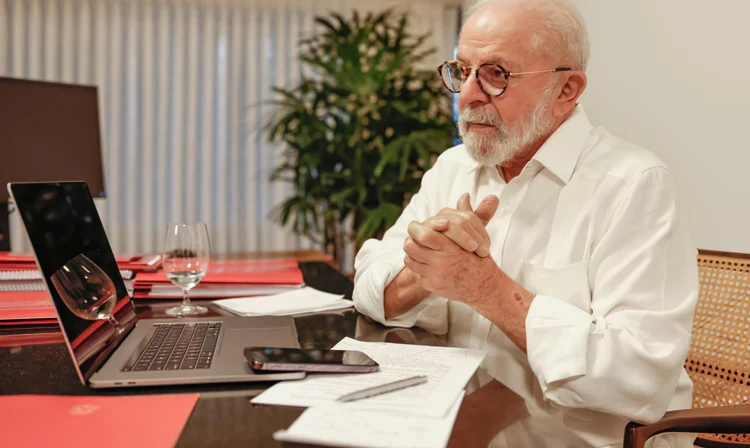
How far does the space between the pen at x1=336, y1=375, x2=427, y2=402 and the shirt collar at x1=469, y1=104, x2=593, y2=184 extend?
61cm

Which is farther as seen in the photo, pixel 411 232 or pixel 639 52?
pixel 639 52

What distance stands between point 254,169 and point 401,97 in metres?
1.76

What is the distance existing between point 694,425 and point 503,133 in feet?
2.18

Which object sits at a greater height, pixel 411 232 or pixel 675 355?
pixel 411 232

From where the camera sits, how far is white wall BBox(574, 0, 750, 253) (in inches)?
70.9

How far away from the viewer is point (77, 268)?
92 centimetres

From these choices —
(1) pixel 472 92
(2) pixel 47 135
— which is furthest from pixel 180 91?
(1) pixel 472 92

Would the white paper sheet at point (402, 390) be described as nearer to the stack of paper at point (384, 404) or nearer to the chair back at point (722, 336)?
the stack of paper at point (384, 404)

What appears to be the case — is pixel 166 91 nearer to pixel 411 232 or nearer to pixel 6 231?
pixel 6 231

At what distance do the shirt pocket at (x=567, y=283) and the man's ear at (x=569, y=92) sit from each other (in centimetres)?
38

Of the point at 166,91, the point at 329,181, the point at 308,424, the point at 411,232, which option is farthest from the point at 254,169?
the point at 308,424

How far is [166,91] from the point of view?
15.5 feet

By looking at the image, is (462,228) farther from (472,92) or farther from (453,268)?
(472,92)

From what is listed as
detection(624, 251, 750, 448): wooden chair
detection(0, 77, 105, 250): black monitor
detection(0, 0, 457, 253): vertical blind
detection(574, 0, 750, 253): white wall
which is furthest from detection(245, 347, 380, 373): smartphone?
detection(0, 0, 457, 253): vertical blind
